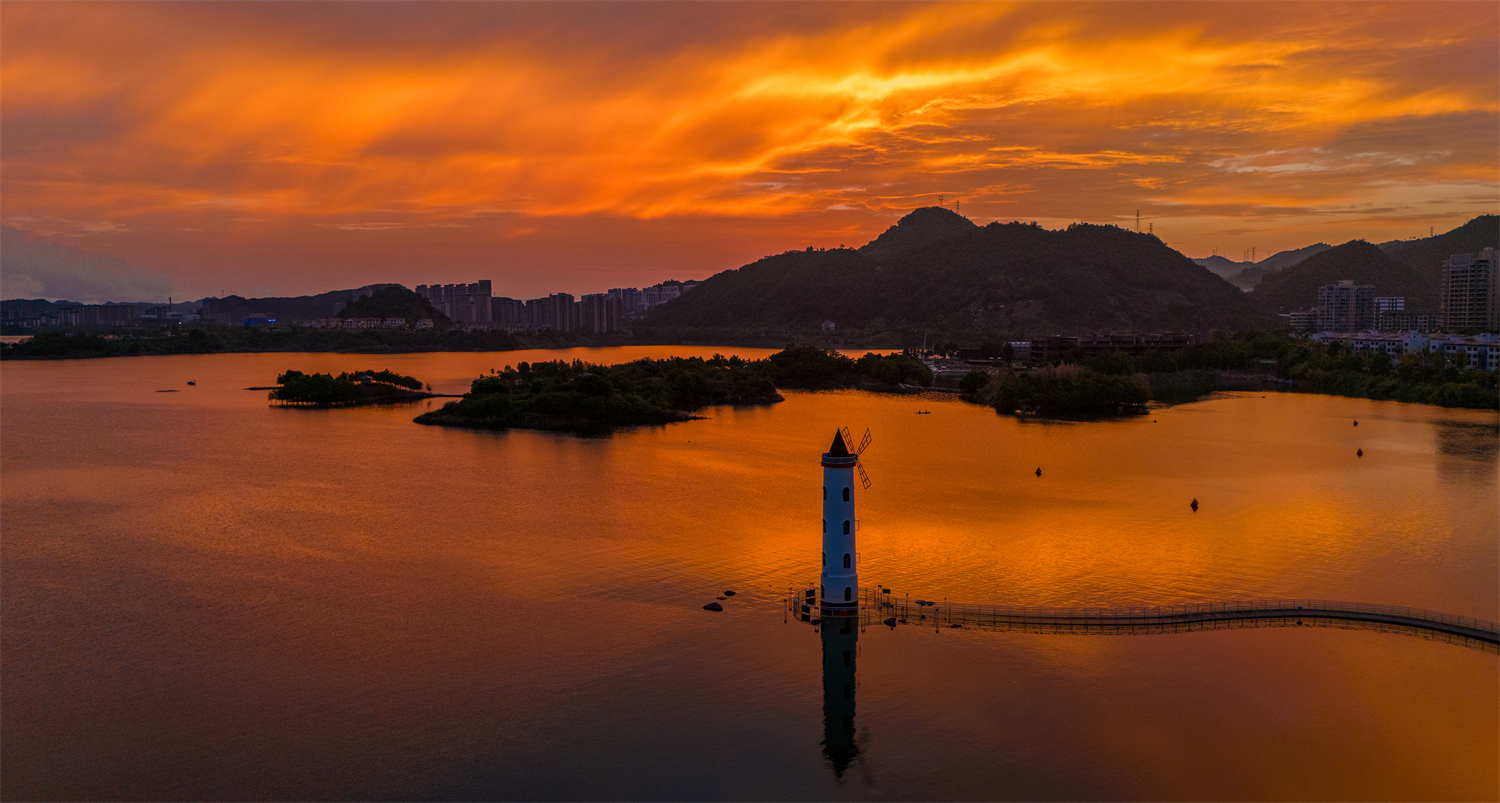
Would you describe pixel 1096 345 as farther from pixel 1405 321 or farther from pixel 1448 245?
pixel 1448 245

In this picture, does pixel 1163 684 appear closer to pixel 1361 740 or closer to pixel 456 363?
pixel 1361 740

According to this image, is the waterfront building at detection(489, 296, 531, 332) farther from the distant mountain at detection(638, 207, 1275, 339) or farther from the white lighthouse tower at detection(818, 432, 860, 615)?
the white lighthouse tower at detection(818, 432, 860, 615)

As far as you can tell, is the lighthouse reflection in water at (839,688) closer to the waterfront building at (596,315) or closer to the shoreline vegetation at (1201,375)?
the shoreline vegetation at (1201,375)

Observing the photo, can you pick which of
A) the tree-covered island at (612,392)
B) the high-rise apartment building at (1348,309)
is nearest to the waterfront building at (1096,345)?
the tree-covered island at (612,392)

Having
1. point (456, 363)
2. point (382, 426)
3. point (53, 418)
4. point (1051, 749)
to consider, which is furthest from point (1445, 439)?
point (456, 363)

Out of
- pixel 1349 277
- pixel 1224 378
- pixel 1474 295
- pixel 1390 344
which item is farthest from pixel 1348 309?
pixel 1224 378

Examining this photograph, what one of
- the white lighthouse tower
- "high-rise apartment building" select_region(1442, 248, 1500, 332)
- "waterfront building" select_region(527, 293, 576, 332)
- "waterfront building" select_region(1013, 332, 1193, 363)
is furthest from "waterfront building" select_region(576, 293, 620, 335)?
the white lighthouse tower
